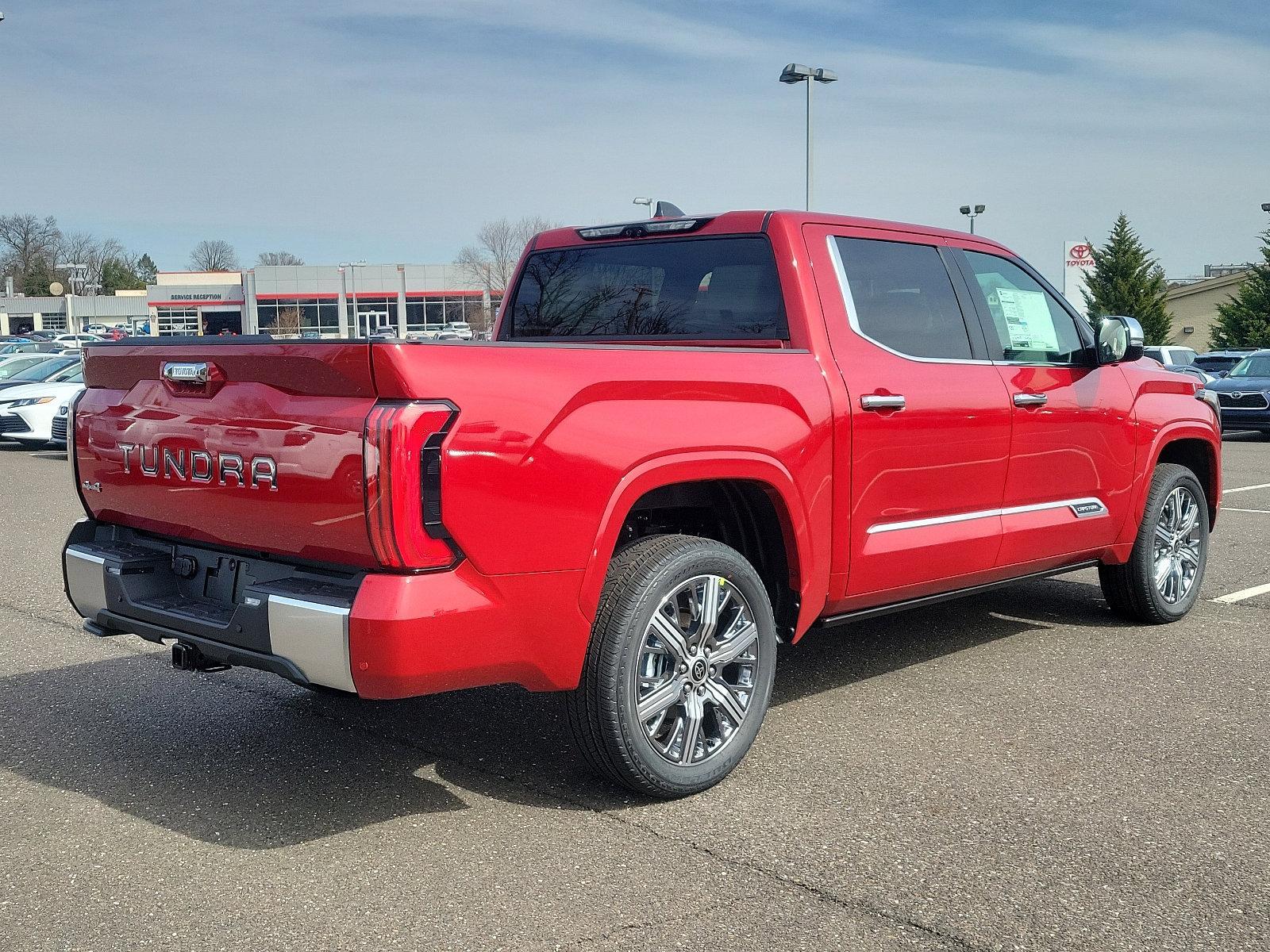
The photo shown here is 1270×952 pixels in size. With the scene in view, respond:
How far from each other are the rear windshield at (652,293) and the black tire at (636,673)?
1.04 m

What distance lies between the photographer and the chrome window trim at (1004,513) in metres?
4.86

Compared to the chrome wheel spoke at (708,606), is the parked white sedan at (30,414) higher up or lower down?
lower down

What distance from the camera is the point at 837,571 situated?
465 centimetres

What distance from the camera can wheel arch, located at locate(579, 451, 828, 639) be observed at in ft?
12.5

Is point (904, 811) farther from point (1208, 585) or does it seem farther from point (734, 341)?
point (1208, 585)

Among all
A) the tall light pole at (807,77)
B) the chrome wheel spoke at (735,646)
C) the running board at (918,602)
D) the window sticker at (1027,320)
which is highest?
the tall light pole at (807,77)

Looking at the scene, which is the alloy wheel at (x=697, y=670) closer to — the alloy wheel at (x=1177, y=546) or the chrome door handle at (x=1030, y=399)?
the chrome door handle at (x=1030, y=399)

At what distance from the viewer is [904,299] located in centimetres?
510

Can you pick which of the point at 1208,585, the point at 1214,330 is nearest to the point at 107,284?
the point at 1214,330

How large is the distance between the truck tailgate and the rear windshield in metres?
1.82

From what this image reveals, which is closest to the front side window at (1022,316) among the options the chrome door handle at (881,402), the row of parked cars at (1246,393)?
the chrome door handle at (881,402)

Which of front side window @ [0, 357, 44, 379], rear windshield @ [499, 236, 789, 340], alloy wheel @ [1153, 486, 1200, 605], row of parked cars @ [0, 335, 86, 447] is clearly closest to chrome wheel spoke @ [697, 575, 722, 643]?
rear windshield @ [499, 236, 789, 340]

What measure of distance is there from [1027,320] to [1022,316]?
32 mm

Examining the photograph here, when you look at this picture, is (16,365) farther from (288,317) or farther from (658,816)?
(288,317)
